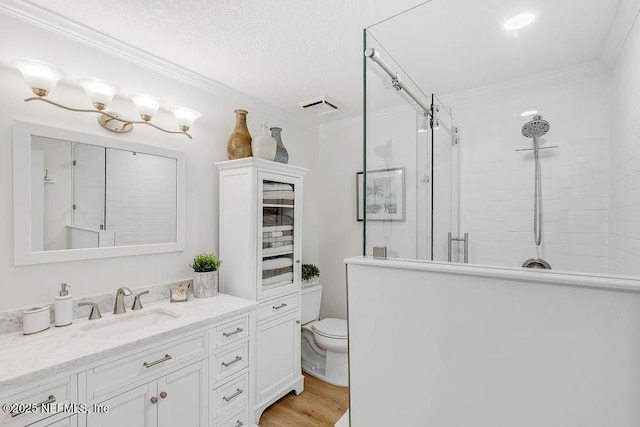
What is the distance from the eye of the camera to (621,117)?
2.92ft

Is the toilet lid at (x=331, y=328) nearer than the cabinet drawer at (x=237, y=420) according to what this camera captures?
No

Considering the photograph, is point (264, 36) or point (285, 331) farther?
point (285, 331)

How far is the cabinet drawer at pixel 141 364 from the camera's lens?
4.26ft

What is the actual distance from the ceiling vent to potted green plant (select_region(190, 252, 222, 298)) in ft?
5.23

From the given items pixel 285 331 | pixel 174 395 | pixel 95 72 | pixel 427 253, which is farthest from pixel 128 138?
pixel 427 253

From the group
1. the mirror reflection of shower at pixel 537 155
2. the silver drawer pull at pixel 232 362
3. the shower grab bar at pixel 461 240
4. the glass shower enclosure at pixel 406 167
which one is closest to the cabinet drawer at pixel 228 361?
the silver drawer pull at pixel 232 362

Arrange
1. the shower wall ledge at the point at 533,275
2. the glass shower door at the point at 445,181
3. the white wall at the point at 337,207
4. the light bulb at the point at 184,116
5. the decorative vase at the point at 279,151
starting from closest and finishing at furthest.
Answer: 1. the shower wall ledge at the point at 533,275
2. the glass shower door at the point at 445,181
3. the light bulb at the point at 184,116
4. the decorative vase at the point at 279,151
5. the white wall at the point at 337,207

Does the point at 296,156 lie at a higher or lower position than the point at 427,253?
higher

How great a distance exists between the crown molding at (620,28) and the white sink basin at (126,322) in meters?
2.24

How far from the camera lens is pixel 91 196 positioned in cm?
178

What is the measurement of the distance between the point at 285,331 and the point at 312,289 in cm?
65

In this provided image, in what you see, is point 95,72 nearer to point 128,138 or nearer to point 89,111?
point 89,111

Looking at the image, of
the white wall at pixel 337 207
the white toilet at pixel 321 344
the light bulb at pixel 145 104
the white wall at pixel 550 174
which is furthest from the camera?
the white wall at pixel 337 207

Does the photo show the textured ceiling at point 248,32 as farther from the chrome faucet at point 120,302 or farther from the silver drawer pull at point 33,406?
the silver drawer pull at point 33,406
